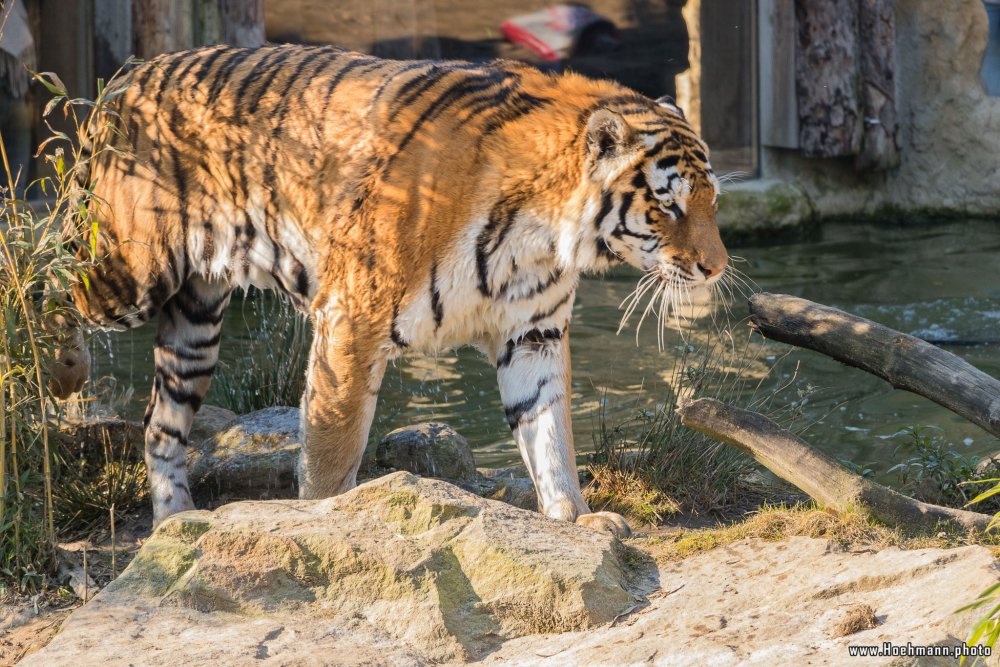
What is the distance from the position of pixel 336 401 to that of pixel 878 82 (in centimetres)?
798

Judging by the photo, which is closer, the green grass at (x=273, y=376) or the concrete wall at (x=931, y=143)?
the green grass at (x=273, y=376)

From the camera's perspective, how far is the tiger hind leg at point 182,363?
15.1ft

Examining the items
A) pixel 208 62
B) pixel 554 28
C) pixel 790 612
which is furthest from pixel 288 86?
pixel 554 28

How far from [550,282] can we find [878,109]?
7.47 meters

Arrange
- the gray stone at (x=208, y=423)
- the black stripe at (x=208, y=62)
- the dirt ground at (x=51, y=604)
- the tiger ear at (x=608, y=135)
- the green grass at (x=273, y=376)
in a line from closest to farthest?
the dirt ground at (x=51, y=604) → the tiger ear at (x=608, y=135) → the black stripe at (x=208, y=62) → the gray stone at (x=208, y=423) → the green grass at (x=273, y=376)

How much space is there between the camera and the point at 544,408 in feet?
13.8

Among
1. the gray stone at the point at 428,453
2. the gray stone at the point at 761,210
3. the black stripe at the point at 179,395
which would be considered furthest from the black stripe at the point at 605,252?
the gray stone at the point at 761,210

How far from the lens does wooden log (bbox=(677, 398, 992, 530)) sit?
364 cm

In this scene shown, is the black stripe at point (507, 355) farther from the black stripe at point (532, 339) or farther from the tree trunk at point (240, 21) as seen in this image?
the tree trunk at point (240, 21)

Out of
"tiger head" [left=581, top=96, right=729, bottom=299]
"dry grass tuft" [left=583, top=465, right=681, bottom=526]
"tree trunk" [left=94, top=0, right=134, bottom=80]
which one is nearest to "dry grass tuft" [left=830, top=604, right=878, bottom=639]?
"tiger head" [left=581, top=96, right=729, bottom=299]

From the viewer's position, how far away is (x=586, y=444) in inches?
229

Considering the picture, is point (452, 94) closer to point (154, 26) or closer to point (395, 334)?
point (395, 334)

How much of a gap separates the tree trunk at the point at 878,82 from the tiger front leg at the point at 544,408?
286 inches

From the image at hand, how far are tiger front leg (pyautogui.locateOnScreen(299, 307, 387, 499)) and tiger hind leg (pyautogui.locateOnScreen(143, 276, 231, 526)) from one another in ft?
2.44
